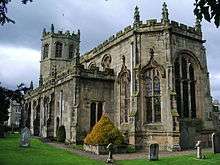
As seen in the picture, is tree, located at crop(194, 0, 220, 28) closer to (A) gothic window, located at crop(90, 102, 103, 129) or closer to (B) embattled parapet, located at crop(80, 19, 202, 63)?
(B) embattled parapet, located at crop(80, 19, 202, 63)

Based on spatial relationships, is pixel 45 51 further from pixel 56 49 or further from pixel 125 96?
pixel 125 96

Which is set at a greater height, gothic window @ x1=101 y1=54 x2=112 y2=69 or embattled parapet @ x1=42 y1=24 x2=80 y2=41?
embattled parapet @ x1=42 y1=24 x2=80 y2=41

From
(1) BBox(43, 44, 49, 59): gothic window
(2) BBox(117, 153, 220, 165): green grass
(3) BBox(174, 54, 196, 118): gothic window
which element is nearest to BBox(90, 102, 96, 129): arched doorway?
(3) BBox(174, 54, 196, 118): gothic window

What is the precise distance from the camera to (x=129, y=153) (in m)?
22.4

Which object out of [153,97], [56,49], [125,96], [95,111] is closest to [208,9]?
[153,97]

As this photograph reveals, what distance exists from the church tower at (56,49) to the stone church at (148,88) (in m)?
24.1

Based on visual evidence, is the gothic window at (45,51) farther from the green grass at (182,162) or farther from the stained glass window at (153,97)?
the green grass at (182,162)

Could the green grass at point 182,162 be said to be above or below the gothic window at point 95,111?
below

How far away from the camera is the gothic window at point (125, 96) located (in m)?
28.2

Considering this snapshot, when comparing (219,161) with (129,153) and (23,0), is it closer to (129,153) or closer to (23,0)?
(129,153)

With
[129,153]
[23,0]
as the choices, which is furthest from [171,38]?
[23,0]

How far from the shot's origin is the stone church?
24.6m

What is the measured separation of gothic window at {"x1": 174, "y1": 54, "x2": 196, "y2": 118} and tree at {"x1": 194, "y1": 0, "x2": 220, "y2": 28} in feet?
67.4

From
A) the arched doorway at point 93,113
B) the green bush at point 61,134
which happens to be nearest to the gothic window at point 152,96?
the arched doorway at point 93,113
